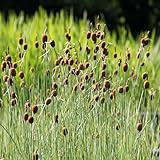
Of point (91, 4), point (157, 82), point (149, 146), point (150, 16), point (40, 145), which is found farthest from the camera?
point (150, 16)

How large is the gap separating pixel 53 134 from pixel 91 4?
24.0 feet

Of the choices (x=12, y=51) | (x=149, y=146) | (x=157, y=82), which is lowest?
(x=149, y=146)

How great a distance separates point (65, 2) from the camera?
424 inches

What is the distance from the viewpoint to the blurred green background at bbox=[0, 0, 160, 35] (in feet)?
34.9

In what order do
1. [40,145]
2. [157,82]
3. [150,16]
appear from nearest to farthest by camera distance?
[40,145] → [157,82] → [150,16]

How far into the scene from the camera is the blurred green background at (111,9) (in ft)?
34.9

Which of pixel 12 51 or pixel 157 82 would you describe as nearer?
pixel 157 82

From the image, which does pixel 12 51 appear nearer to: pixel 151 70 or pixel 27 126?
pixel 151 70

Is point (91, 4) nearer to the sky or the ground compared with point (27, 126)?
nearer to the sky

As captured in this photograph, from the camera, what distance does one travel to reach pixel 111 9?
35.2 ft

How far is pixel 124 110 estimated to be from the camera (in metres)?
3.83

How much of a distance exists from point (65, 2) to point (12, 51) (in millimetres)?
4709

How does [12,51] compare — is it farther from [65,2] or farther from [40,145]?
[65,2]

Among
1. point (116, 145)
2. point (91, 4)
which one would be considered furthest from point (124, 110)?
point (91, 4)
